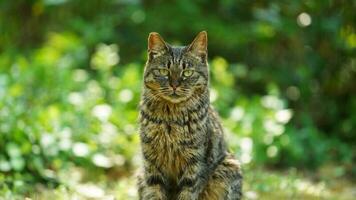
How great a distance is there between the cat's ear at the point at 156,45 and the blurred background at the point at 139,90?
1.14 meters

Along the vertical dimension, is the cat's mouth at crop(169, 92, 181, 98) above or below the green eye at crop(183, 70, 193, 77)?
below

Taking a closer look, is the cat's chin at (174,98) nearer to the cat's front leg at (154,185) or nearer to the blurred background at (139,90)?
the cat's front leg at (154,185)

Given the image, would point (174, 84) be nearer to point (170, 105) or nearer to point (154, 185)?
point (170, 105)

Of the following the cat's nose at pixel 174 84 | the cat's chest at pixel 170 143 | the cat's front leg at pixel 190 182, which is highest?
the cat's nose at pixel 174 84

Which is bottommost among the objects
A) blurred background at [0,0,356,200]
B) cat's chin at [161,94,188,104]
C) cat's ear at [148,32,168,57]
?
cat's chin at [161,94,188,104]

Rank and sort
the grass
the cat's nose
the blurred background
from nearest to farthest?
the cat's nose < the grass < the blurred background

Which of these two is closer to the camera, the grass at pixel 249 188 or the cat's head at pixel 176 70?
the cat's head at pixel 176 70

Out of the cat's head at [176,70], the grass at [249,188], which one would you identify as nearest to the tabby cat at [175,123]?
the cat's head at [176,70]

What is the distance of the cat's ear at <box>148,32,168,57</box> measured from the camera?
5121mm

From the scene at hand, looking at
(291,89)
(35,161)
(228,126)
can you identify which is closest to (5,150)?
(35,161)

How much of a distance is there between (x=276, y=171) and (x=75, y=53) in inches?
121

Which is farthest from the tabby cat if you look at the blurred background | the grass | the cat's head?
the grass

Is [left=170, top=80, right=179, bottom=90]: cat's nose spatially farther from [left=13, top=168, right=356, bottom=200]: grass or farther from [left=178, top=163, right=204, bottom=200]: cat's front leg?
[left=13, top=168, right=356, bottom=200]: grass

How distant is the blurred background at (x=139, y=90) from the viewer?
641 centimetres
